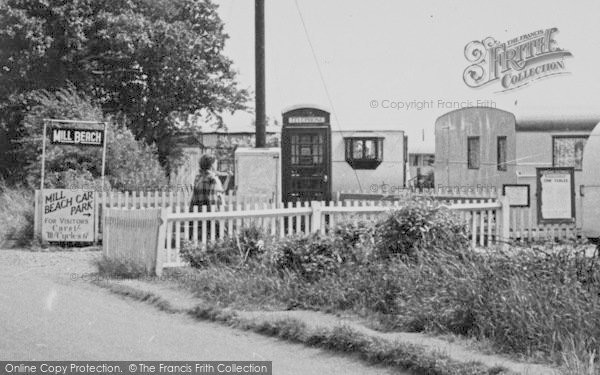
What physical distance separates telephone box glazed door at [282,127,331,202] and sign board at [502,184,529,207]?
713 cm

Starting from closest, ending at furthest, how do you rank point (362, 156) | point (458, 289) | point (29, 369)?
point (29, 369) → point (458, 289) → point (362, 156)

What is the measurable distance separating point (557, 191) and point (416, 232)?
30.6 ft

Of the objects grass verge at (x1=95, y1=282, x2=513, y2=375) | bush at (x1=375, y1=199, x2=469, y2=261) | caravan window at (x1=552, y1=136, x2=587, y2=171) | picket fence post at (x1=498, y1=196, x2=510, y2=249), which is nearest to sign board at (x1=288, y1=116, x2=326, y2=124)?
caravan window at (x1=552, y1=136, x2=587, y2=171)

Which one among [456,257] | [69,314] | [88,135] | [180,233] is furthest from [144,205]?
[456,257]

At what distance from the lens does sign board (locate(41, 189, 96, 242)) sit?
55.6 ft

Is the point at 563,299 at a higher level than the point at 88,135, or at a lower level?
lower

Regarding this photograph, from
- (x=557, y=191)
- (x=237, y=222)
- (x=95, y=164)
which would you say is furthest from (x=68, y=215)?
(x=557, y=191)

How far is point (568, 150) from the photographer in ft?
67.8

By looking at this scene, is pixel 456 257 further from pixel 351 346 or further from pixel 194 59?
pixel 194 59

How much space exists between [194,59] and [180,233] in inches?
859

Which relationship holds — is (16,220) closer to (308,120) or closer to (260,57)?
(260,57)

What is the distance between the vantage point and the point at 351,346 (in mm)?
7355

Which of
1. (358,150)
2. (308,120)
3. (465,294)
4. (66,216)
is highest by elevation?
(308,120)

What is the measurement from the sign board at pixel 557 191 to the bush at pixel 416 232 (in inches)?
333
